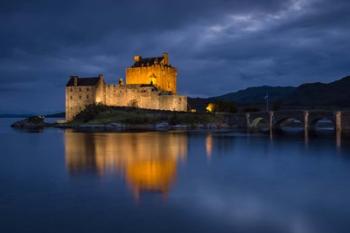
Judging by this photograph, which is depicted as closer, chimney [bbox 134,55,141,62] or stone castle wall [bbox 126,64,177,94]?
stone castle wall [bbox 126,64,177,94]

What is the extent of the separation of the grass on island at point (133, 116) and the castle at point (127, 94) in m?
2.59

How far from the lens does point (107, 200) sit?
13.4m

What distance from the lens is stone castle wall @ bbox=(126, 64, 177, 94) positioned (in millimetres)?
79625

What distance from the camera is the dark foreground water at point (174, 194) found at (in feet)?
34.9

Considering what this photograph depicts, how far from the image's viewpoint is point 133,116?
220ft

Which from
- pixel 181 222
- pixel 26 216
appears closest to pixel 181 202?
pixel 181 222

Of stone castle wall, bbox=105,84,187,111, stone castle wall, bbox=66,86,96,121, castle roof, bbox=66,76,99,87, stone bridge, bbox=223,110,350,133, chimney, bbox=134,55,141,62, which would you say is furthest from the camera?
chimney, bbox=134,55,141,62

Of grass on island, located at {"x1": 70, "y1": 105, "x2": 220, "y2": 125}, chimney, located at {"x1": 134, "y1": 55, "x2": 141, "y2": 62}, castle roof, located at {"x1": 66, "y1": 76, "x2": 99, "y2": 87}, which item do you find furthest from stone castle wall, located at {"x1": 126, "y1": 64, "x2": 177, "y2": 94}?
castle roof, located at {"x1": 66, "y1": 76, "x2": 99, "y2": 87}

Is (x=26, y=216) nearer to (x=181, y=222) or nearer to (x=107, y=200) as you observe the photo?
(x=107, y=200)

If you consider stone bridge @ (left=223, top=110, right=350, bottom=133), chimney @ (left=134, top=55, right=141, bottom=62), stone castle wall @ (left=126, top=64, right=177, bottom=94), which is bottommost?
stone bridge @ (left=223, top=110, right=350, bottom=133)

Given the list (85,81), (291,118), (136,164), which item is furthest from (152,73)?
(136,164)

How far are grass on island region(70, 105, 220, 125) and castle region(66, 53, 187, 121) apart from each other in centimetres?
259

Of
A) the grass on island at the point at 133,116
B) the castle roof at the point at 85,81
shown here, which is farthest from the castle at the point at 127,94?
the grass on island at the point at 133,116

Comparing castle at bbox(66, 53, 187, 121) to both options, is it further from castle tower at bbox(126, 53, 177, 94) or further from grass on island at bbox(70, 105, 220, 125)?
grass on island at bbox(70, 105, 220, 125)
